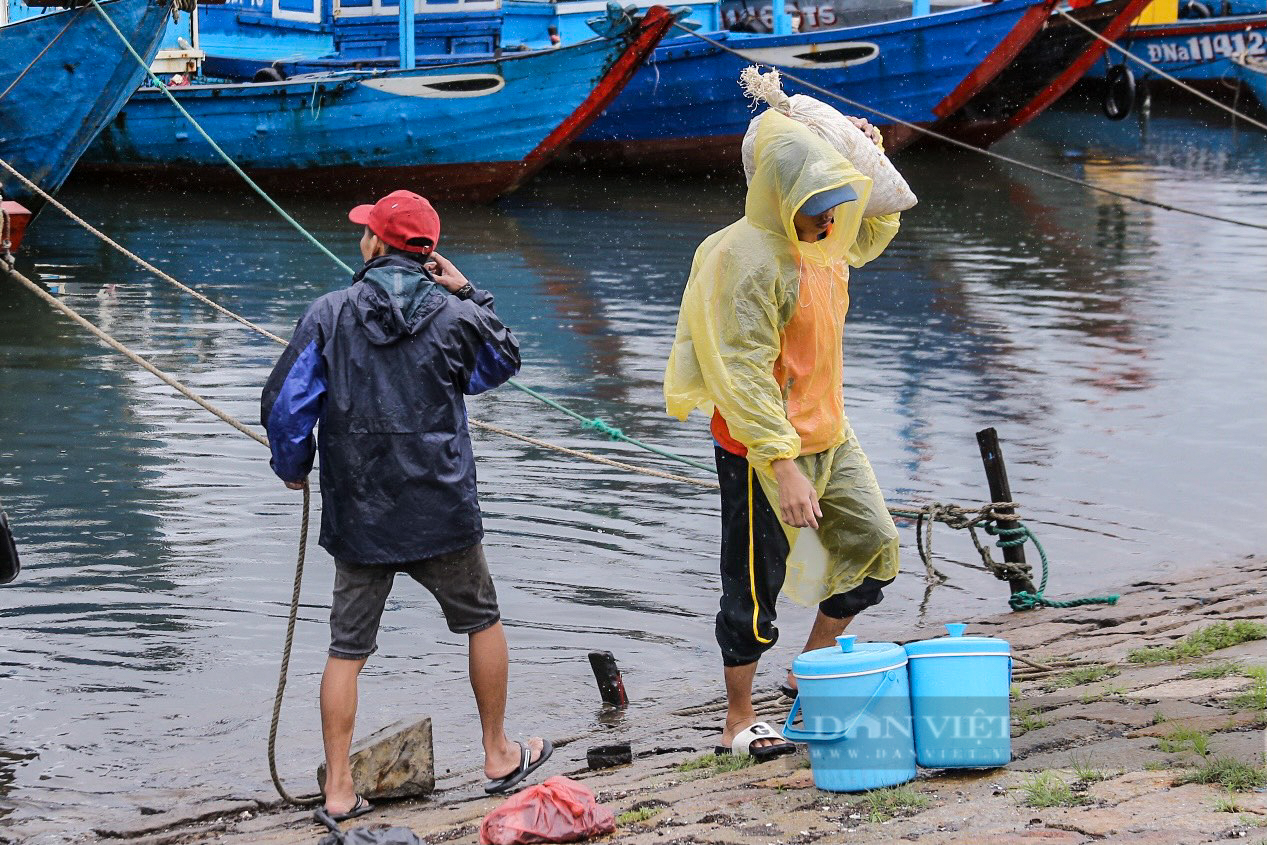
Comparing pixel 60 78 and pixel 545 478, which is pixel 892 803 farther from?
pixel 60 78

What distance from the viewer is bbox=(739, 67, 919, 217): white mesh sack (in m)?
4.28

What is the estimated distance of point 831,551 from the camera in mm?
4391

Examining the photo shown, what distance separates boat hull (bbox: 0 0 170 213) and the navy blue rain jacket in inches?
490

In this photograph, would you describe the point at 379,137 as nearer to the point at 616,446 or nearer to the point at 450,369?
the point at 616,446

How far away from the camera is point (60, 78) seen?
15.8m

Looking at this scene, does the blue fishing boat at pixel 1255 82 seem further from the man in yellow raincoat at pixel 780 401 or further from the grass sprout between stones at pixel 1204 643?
the man in yellow raincoat at pixel 780 401

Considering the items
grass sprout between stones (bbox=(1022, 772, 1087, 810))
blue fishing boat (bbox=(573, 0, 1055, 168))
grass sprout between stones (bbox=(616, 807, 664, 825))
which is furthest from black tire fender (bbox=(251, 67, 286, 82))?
grass sprout between stones (bbox=(1022, 772, 1087, 810))

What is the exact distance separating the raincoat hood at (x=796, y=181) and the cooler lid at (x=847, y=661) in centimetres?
106

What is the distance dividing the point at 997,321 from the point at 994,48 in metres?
11.4

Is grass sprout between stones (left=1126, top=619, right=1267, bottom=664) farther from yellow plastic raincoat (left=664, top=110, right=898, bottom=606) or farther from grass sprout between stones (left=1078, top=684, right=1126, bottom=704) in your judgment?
yellow plastic raincoat (left=664, top=110, right=898, bottom=606)

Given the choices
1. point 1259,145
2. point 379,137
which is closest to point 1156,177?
point 1259,145

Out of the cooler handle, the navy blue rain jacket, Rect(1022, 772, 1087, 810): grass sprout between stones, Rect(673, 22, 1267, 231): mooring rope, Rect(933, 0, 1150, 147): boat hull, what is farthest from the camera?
Rect(933, 0, 1150, 147): boat hull

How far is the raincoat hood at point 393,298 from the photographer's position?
399 centimetres

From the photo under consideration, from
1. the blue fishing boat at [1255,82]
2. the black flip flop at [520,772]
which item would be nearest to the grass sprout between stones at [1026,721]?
the black flip flop at [520,772]
